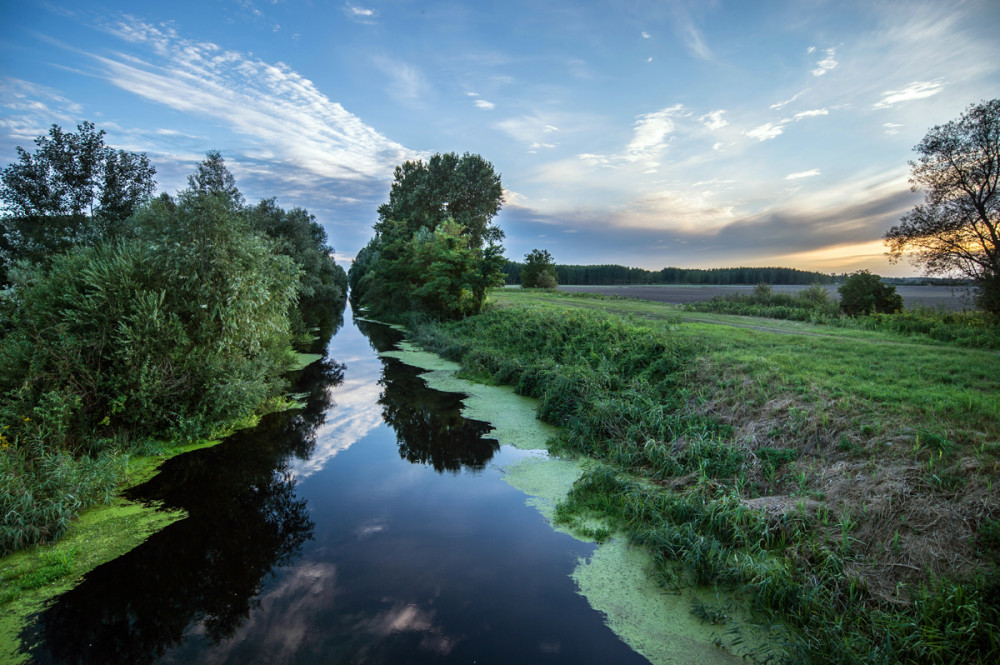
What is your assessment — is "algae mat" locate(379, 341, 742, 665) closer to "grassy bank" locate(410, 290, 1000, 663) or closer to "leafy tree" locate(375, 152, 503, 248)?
"grassy bank" locate(410, 290, 1000, 663)

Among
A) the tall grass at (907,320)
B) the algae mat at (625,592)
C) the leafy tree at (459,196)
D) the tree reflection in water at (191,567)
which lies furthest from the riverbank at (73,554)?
the leafy tree at (459,196)

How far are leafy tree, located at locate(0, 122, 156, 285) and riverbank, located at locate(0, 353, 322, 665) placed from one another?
1041 inches

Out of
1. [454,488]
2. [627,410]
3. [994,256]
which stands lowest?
[454,488]

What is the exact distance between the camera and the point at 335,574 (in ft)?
18.2

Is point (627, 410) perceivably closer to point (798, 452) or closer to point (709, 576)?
point (798, 452)

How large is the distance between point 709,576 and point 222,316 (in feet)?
33.9

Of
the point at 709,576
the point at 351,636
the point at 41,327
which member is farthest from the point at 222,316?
the point at 709,576

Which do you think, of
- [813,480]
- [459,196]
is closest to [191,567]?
[813,480]

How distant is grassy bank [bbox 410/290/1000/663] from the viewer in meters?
4.22

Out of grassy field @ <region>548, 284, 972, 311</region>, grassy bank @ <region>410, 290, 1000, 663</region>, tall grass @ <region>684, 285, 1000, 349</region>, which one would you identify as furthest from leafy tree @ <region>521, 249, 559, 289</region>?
grassy bank @ <region>410, 290, 1000, 663</region>

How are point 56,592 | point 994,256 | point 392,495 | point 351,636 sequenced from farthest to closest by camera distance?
point 994,256, point 392,495, point 56,592, point 351,636

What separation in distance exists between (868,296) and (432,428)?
899 inches

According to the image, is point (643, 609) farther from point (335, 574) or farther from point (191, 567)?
point (191, 567)

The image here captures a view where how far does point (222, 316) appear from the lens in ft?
32.3
